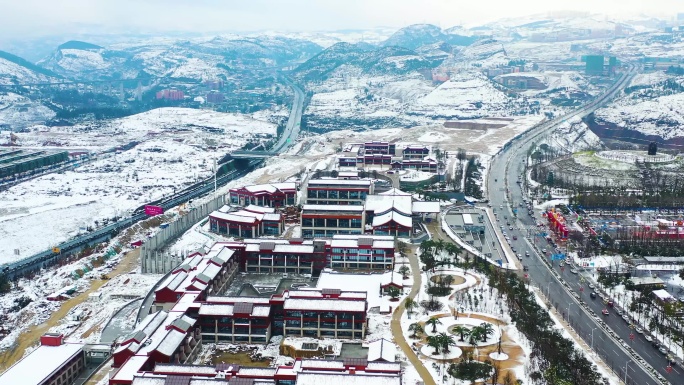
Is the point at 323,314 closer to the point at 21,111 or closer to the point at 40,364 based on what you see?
the point at 40,364

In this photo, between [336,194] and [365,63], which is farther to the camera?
[365,63]

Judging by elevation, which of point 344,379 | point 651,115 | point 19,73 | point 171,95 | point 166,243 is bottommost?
point 166,243

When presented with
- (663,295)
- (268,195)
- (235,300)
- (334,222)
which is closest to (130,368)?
(235,300)

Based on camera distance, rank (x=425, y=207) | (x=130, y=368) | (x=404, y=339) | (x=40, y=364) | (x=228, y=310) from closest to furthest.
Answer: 1. (x=130, y=368)
2. (x=40, y=364)
3. (x=404, y=339)
4. (x=228, y=310)
5. (x=425, y=207)

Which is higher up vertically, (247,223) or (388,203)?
(388,203)

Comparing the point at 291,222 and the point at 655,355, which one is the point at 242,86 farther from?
the point at 655,355

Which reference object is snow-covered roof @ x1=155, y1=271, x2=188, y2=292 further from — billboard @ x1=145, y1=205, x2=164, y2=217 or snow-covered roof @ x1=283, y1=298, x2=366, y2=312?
billboard @ x1=145, y1=205, x2=164, y2=217
